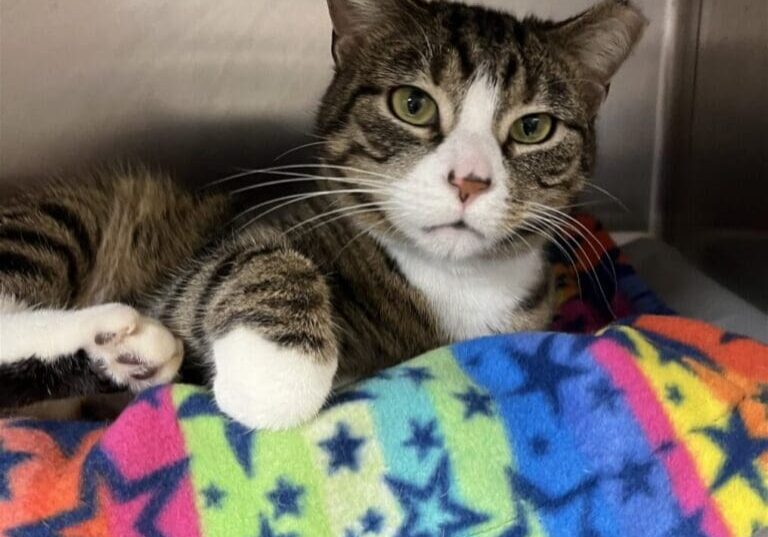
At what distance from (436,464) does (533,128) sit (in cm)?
49

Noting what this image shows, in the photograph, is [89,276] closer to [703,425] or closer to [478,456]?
[478,456]

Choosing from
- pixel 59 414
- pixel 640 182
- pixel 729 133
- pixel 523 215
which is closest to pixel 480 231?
pixel 523 215

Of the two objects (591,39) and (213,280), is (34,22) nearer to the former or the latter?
(213,280)

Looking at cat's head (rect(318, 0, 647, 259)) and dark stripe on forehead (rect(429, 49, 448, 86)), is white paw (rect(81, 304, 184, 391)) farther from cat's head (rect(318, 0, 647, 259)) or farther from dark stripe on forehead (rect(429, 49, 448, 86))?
dark stripe on forehead (rect(429, 49, 448, 86))

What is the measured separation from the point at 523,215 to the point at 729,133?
62 centimetres

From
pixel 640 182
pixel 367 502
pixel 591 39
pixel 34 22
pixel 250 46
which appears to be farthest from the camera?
pixel 640 182

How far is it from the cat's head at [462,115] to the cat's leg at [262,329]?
0.14 meters

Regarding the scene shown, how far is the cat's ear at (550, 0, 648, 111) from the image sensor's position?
1.13 metres

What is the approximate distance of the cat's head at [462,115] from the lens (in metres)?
0.97

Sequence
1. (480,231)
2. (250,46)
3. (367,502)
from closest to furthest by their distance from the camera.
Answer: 1. (367,502)
2. (480,231)
3. (250,46)

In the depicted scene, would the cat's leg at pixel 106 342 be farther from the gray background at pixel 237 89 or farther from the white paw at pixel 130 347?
the gray background at pixel 237 89

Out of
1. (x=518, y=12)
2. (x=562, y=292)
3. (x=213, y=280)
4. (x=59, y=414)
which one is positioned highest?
(x=518, y=12)

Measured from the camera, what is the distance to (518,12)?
1.59 meters

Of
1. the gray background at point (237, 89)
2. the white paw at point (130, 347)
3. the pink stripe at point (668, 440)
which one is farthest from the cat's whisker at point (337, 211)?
the gray background at point (237, 89)
